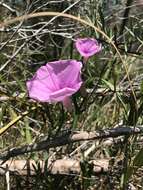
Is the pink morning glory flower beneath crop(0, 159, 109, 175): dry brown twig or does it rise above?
above

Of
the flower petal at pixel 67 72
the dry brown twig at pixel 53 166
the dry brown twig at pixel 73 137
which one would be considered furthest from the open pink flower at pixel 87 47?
the dry brown twig at pixel 53 166

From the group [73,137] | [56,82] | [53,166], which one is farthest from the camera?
[53,166]

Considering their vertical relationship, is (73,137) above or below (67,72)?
below

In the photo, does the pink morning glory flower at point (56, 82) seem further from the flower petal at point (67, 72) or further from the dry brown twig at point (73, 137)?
the dry brown twig at point (73, 137)

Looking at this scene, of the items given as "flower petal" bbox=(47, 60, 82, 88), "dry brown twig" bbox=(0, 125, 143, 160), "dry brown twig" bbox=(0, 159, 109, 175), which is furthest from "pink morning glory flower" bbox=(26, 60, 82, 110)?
"dry brown twig" bbox=(0, 159, 109, 175)

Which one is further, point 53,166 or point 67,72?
point 53,166

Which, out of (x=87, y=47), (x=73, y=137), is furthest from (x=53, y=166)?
(x=87, y=47)

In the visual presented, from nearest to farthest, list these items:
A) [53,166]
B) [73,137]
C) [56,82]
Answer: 1. [56,82]
2. [73,137]
3. [53,166]

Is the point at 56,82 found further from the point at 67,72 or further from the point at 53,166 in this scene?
the point at 53,166

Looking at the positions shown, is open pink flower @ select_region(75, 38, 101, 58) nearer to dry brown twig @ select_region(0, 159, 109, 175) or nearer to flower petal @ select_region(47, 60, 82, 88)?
flower petal @ select_region(47, 60, 82, 88)
